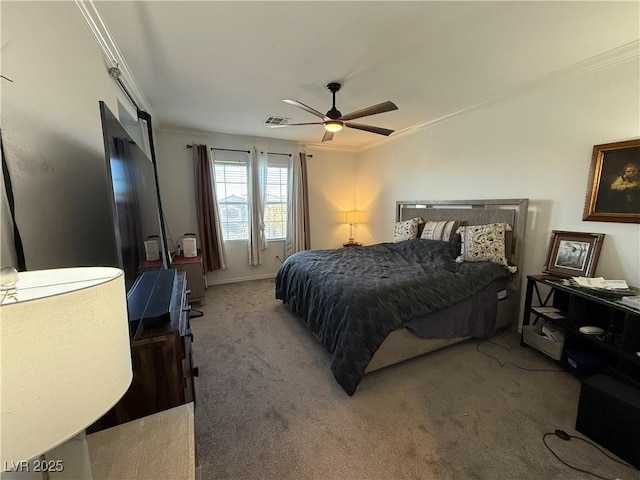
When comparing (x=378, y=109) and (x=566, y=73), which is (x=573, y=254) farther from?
(x=378, y=109)

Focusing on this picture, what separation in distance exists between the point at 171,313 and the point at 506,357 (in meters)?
2.70

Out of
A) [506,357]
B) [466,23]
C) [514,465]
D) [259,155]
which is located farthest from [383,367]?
[259,155]

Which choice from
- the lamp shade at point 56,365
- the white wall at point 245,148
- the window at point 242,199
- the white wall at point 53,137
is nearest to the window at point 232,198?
the window at point 242,199

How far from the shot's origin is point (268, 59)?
2133 millimetres

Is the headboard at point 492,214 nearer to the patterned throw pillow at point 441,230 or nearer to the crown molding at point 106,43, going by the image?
the patterned throw pillow at point 441,230

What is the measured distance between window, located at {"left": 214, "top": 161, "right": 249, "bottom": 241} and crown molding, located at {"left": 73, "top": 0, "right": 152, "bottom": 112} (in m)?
1.78

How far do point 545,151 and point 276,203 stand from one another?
3.72 metres

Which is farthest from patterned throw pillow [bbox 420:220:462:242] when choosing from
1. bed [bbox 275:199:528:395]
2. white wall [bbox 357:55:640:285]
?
white wall [bbox 357:55:640:285]

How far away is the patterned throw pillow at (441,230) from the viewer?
3273 millimetres

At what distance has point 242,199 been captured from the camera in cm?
459

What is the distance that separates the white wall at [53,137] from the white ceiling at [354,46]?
530 mm

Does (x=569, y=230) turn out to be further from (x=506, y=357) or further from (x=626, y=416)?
(x=626, y=416)

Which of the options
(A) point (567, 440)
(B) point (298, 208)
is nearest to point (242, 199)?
(B) point (298, 208)

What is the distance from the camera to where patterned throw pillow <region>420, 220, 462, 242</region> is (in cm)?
327
